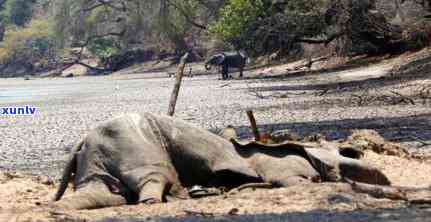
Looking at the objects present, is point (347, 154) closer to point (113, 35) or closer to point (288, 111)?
point (288, 111)

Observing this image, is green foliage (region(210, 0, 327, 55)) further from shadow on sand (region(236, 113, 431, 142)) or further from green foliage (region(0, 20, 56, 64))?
green foliage (region(0, 20, 56, 64))

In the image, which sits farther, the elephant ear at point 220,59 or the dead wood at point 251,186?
the elephant ear at point 220,59

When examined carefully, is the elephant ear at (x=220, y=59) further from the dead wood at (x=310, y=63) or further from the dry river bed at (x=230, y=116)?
the dry river bed at (x=230, y=116)

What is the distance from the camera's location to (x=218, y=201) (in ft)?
25.2

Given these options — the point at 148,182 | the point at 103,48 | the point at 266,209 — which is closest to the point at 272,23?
the point at 148,182

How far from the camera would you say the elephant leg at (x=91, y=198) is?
7473 mm

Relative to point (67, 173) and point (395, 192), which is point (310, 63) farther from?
point (395, 192)

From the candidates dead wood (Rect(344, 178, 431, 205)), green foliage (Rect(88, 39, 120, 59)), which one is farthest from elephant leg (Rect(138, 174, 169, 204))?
green foliage (Rect(88, 39, 120, 59))

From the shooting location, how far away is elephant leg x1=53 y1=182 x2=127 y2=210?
7473 millimetres

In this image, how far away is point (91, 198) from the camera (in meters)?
7.66

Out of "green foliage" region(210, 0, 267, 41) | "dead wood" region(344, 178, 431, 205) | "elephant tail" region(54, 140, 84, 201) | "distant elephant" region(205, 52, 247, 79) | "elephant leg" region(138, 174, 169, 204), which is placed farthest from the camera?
"distant elephant" region(205, 52, 247, 79)

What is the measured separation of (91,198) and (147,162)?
60 centimetres

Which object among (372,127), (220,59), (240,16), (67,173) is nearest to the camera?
(67,173)

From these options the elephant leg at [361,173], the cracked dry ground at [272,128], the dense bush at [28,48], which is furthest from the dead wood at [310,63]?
the dense bush at [28,48]
